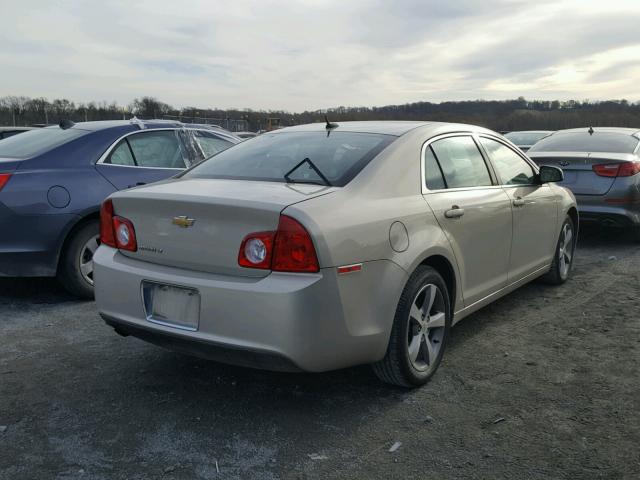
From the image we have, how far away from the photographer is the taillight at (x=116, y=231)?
3.38m

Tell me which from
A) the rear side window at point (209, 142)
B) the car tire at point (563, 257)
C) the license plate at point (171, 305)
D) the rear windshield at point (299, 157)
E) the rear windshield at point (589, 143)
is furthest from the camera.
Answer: the rear windshield at point (589, 143)

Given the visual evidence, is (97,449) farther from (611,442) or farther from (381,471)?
(611,442)

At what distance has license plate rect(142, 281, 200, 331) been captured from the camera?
3016mm

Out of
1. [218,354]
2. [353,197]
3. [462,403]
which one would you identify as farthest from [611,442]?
[218,354]

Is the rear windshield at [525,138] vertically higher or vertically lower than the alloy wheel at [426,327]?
higher

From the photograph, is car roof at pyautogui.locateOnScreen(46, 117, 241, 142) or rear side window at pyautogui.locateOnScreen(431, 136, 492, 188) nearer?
rear side window at pyautogui.locateOnScreen(431, 136, 492, 188)

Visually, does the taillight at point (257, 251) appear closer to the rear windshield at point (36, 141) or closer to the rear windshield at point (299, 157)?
the rear windshield at point (299, 157)

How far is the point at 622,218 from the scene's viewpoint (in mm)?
7488

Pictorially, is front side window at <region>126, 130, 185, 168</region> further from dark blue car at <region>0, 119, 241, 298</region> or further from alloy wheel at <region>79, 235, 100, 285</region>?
alloy wheel at <region>79, 235, 100, 285</region>

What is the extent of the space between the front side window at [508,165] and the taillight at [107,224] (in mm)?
2722

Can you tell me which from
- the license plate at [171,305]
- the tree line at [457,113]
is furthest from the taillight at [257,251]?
the tree line at [457,113]

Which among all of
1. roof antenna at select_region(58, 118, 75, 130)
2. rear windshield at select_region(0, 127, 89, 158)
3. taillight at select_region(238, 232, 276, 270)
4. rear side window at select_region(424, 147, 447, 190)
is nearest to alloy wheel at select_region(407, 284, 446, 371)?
rear side window at select_region(424, 147, 447, 190)

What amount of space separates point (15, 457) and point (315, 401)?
59.1 inches

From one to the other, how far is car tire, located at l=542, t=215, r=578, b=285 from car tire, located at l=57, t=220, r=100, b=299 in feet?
13.6
